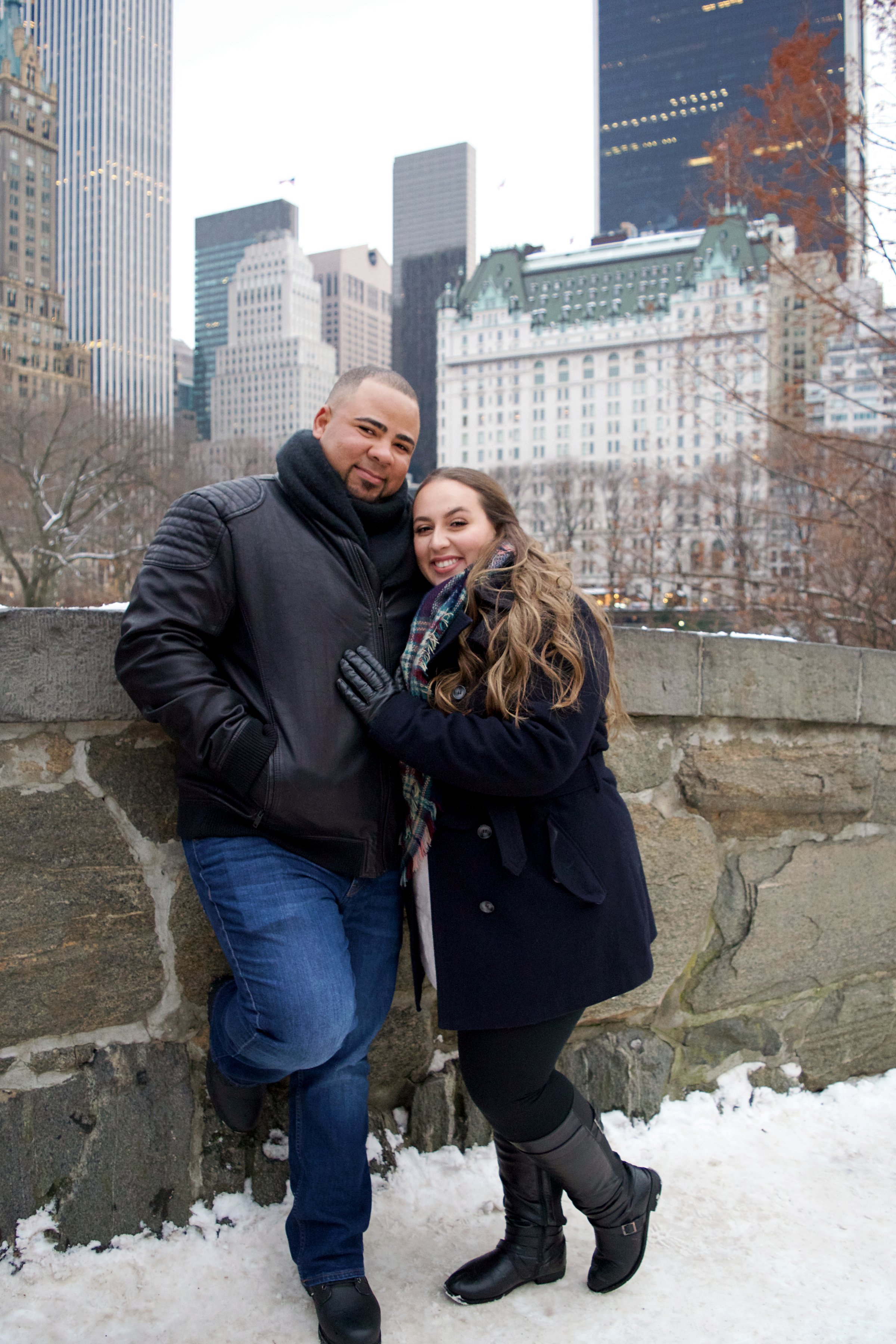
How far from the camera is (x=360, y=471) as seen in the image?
2234mm

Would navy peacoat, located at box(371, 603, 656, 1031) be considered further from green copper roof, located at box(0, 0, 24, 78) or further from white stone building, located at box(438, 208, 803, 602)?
green copper roof, located at box(0, 0, 24, 78)

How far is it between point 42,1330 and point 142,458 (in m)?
31.3

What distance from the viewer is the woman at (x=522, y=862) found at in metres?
1.96

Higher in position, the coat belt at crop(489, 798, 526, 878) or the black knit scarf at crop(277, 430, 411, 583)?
the black knit scarf at crop(277, 430, 411, 583)

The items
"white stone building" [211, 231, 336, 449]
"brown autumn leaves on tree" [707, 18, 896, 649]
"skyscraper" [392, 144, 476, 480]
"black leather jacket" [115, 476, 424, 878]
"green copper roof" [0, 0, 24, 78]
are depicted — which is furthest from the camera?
"skyscraper" [392, 144, 476, 480]

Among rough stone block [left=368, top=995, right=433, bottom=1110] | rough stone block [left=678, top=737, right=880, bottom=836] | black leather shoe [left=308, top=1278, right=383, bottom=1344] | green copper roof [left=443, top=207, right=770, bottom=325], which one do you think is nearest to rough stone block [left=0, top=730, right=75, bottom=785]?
rough stone block [left=368, top=995, right=433, bottom=1110]

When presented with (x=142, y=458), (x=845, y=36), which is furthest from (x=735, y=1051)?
(x=142, y=458)

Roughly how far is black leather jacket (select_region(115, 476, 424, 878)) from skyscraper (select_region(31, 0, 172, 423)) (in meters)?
108

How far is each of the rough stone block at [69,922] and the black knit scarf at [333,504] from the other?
801 mm

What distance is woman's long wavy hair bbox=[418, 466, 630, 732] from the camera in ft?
6.51

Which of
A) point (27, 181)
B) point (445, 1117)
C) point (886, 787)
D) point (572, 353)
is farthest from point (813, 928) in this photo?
point (27, 181)

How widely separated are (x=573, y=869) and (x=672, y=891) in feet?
3.06

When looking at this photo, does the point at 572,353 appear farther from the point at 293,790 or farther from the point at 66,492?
the point at 293,790

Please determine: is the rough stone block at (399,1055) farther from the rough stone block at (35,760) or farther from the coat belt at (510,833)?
the rough stone block at (35,760)
